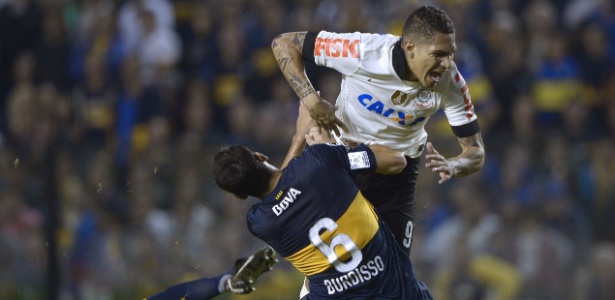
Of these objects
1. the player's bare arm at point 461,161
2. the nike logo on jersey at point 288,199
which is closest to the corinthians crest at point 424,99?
the player's bare arm at point 461,161

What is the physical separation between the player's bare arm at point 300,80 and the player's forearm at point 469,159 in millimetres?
616

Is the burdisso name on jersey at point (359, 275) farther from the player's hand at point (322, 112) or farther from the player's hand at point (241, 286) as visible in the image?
the player's hand at point (241, 286)

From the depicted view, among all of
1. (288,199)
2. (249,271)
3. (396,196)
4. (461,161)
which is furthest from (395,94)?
(249,271)

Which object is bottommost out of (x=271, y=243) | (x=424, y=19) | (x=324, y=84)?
(x=324, y=84)

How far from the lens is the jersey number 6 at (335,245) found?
4.84 meters

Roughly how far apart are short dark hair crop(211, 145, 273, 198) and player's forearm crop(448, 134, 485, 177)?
3.20ft

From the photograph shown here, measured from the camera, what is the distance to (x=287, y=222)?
4.84 metres

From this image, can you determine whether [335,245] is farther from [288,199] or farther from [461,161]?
[461,161]

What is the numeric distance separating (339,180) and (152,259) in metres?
3.83

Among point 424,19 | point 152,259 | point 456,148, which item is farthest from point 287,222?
point 152,259

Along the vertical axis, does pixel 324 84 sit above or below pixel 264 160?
below

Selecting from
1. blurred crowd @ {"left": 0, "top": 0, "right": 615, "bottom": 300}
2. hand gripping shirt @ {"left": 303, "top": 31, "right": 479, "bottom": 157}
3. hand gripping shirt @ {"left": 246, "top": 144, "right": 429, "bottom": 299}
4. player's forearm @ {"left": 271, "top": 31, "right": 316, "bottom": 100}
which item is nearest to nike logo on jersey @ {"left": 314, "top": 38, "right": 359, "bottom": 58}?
hand gripping shirt @ {"left": 303, "top": 31, "right": 479, "bottom": 157}

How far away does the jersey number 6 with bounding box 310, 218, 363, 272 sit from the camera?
4840 millimetres

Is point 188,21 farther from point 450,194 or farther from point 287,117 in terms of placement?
point 450,194
